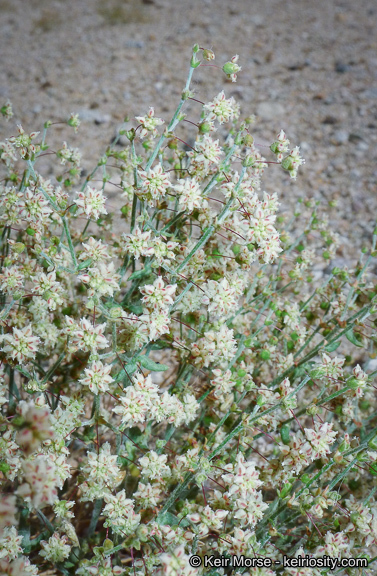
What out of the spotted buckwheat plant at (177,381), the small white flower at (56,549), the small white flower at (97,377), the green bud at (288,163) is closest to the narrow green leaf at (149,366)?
the spotted buckwheat plant at (177,381)

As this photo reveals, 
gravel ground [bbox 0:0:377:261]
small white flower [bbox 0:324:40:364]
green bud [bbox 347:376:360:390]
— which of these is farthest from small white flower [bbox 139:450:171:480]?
gravel ground [bbox 0:0:377:261]

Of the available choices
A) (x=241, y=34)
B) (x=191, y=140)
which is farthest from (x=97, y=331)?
(x=241, y=34)

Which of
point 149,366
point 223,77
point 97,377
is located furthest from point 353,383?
point 223,77

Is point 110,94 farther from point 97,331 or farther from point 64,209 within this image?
point 97,331

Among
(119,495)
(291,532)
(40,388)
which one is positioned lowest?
(291,532)

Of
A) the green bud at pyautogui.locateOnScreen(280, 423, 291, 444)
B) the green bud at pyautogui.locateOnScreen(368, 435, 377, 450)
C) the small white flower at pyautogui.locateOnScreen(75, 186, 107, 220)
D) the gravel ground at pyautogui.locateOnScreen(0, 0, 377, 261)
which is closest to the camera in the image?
the green bud at pyautogui.locateOnScreen(368, 435, 377, 450)

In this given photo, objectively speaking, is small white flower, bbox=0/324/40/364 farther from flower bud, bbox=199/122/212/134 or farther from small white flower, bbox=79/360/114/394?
flower bud, bbox=199/122/212/134

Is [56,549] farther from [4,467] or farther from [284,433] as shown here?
[284,433]

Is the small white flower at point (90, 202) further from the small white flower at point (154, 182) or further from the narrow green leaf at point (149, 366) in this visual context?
the narrow green leaf at point (149, 366)

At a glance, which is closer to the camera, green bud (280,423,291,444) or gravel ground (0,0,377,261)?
green bud (280,423,291,444)
